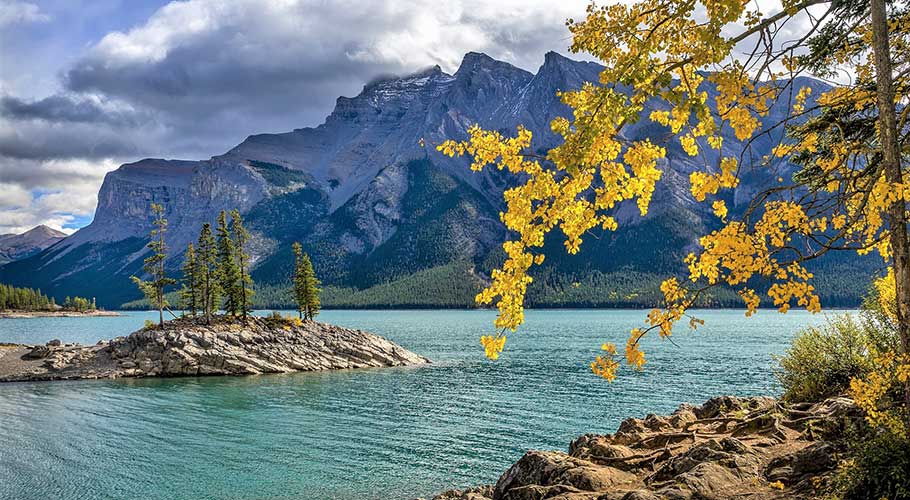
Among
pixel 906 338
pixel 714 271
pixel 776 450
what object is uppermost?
pixel 714 271

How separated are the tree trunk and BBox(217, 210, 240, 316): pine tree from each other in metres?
70.3

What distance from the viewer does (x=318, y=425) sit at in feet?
116

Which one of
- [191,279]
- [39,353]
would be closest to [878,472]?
[39,353]

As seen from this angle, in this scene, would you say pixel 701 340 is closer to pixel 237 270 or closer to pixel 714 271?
pixel 237 270

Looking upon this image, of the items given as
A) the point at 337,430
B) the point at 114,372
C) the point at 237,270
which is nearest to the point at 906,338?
the point at 337,430

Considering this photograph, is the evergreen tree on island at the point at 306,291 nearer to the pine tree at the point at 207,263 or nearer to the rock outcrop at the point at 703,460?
the pine tree at the point at 207,263

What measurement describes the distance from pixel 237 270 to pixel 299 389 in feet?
89.3

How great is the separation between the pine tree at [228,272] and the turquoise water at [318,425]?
1631 cm

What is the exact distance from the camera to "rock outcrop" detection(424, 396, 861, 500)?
395 inches

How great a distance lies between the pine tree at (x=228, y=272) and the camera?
7025 centimetres

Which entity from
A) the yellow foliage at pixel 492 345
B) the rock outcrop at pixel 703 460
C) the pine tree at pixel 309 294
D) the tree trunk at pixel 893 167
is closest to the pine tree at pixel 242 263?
the pine tree at pixel 309 294

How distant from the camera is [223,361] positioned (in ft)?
195

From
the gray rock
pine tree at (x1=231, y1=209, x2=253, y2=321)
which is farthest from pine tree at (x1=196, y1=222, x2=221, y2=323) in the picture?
the gray rock

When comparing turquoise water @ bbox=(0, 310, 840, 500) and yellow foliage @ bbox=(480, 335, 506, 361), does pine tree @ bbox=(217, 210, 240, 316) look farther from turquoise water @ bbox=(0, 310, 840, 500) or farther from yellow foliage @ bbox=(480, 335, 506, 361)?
yellow foliage @ bbox=(480, 335, 506, 361)
